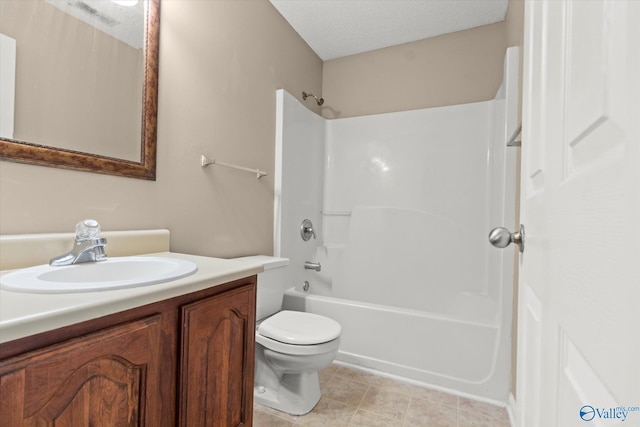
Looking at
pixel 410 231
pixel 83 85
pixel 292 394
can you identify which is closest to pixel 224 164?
pixel 83 85

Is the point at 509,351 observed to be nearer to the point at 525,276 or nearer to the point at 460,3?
the point at 525,276

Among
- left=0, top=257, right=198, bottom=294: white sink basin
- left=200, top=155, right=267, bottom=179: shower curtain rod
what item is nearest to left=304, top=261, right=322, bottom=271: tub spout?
left=200, top=155, right=267, bottom=179: shower curtain rod

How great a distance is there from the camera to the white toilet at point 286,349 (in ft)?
4.61

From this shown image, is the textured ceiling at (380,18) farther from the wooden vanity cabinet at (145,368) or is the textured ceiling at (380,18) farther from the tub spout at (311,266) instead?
the wooden vanity cabinet at (145,368)

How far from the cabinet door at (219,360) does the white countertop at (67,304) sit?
0.09 metres

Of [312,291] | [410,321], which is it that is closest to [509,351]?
[410,321]

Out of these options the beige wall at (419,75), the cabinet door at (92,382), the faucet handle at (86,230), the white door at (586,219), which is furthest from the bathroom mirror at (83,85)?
the beige wall at (419,75)

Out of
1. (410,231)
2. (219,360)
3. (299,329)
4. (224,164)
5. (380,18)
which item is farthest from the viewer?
(410,231)

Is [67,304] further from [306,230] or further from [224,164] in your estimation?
[306,230]

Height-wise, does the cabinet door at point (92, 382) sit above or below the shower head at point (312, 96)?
below

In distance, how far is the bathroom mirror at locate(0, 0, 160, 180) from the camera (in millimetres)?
901

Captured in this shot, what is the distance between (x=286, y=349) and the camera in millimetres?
1397

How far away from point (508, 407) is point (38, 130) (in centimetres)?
234

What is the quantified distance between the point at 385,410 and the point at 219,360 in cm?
108
